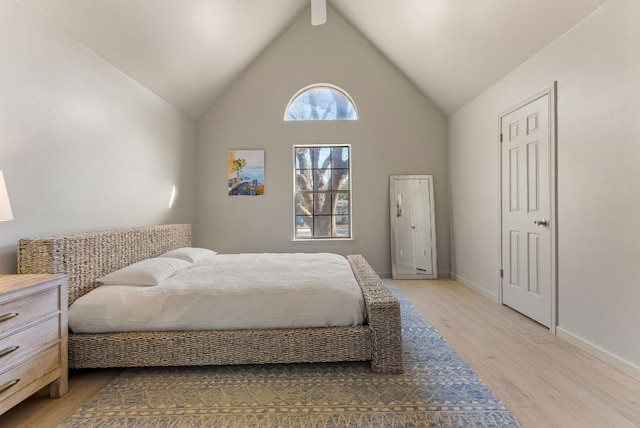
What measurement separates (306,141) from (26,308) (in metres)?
3.78

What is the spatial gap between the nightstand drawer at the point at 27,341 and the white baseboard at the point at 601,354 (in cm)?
336

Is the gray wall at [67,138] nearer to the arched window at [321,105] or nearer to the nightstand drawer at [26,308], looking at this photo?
the nightstand drawer at [26,308]

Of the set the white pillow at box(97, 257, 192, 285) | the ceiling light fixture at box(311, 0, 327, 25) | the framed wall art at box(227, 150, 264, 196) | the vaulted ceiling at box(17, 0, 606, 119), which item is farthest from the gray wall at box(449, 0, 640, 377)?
the framed wall art at box(227, 150, 264, 196)

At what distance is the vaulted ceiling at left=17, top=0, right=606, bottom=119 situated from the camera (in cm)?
252

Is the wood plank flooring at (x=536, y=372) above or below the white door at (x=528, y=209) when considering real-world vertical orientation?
below

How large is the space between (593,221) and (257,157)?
3.88 m

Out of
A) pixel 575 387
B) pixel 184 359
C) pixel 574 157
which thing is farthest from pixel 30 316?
pixel 574 157

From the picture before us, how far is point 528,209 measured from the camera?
306cm

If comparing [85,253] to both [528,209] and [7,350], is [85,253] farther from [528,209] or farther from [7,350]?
[528,209]

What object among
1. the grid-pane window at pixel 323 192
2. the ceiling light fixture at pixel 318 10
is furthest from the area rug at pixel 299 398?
the grid-pane window at pixel 323 192

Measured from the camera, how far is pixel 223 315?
2.06 meters

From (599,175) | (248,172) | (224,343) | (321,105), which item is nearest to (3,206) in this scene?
(224,343)

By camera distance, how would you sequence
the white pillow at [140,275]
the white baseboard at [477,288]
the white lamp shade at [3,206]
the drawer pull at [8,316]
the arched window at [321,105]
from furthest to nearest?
the arched window at [321,105] → the white baseboard at [477,288] → the white pillow at [140,275] → the white lamp shade at [3,206] → the drawer pull at [8,316]

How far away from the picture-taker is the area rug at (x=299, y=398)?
1.60 m
